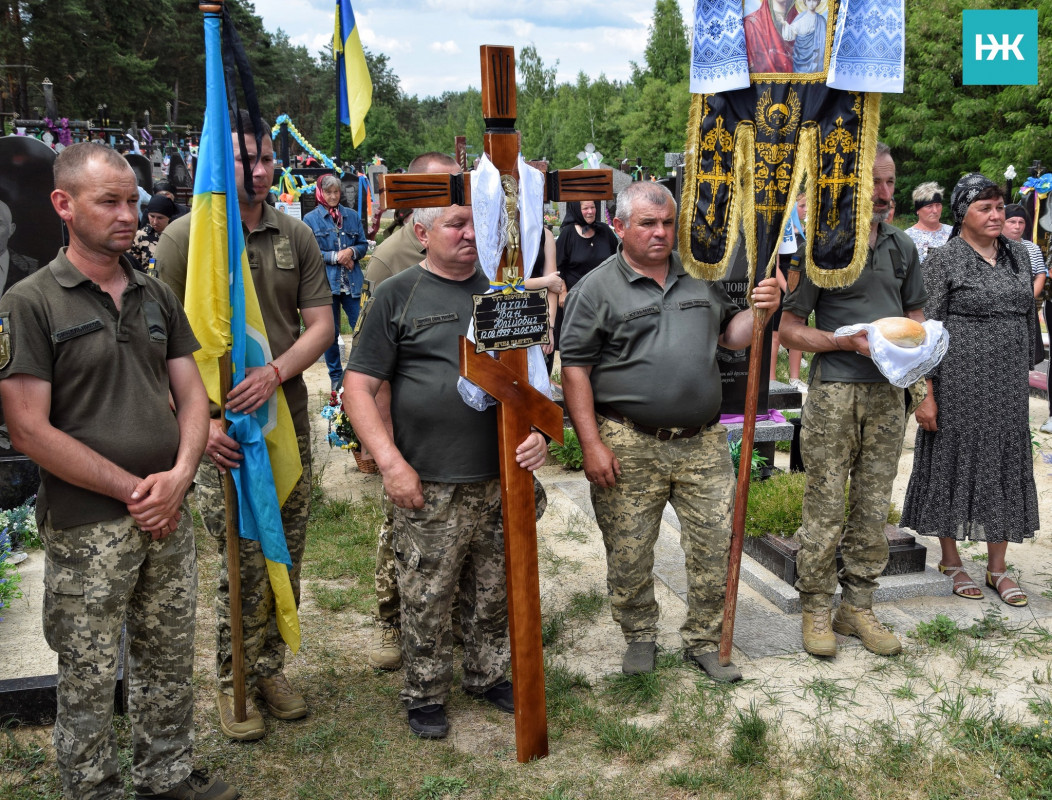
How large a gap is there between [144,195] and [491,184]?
29.8 feet

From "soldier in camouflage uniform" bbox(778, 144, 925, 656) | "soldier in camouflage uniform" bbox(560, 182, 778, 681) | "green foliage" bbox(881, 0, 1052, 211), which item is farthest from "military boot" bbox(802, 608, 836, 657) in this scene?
"green foliage" bbox(881, 0, 1052, 211)

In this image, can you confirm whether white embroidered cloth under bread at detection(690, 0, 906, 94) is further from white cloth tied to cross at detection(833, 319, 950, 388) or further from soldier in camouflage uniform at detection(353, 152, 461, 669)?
soldier in camouflage uniform at detection(353, 152, 461, 669)

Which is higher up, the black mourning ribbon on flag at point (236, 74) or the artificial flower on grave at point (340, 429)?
the black mourning ribbon on flag at point (236, 74)

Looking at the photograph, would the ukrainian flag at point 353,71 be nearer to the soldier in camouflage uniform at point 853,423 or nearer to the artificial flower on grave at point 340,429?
the soldier in camouflage uniform at point 853,423

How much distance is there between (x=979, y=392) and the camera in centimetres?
482

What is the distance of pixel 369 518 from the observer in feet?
20.9

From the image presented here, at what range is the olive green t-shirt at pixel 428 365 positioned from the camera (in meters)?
3.57

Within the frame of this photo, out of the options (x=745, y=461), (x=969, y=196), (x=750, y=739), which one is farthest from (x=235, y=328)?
(x=969, y=196)

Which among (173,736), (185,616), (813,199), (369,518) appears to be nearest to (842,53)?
(813,199)

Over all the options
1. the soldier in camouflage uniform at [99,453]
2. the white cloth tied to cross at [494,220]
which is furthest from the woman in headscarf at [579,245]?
the soldier in camouflage uniform at [99,453]

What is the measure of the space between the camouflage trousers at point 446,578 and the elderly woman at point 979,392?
2585 millimetres

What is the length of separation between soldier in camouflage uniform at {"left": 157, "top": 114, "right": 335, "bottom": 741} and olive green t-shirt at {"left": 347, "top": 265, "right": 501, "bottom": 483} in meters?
0.36

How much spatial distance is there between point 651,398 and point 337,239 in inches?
272

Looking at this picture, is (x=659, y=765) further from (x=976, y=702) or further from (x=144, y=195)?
(x=144, y=195)
